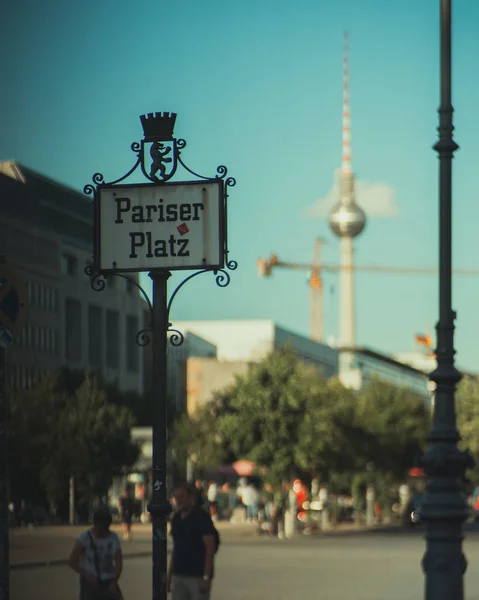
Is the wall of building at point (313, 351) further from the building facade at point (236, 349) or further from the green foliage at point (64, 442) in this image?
the green foliage at point (64, 442)

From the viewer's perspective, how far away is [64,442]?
230ft

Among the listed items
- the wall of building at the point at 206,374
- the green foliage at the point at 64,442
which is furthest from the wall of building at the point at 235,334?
the green foliage at the point at 64,442

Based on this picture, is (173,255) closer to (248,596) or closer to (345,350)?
(248,596)

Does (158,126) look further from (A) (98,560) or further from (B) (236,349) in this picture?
(B) (236,349)

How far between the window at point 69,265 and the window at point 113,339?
8619 millimetres

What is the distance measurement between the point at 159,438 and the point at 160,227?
132 cm

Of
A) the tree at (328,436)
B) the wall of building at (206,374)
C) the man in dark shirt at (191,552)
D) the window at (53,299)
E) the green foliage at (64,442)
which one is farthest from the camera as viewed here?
the wall of building at (206,374)

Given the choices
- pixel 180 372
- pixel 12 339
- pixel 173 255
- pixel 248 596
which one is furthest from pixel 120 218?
pixel 180 372

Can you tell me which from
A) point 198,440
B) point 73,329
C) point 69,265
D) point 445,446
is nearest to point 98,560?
point 445,446

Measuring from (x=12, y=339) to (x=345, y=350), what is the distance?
18165 cm

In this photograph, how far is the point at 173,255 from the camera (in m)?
10.0

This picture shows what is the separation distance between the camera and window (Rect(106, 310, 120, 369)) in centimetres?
12238

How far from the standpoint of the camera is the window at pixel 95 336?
117812 millimetres

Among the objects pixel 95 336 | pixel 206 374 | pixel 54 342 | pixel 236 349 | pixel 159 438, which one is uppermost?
pixel 236 349
